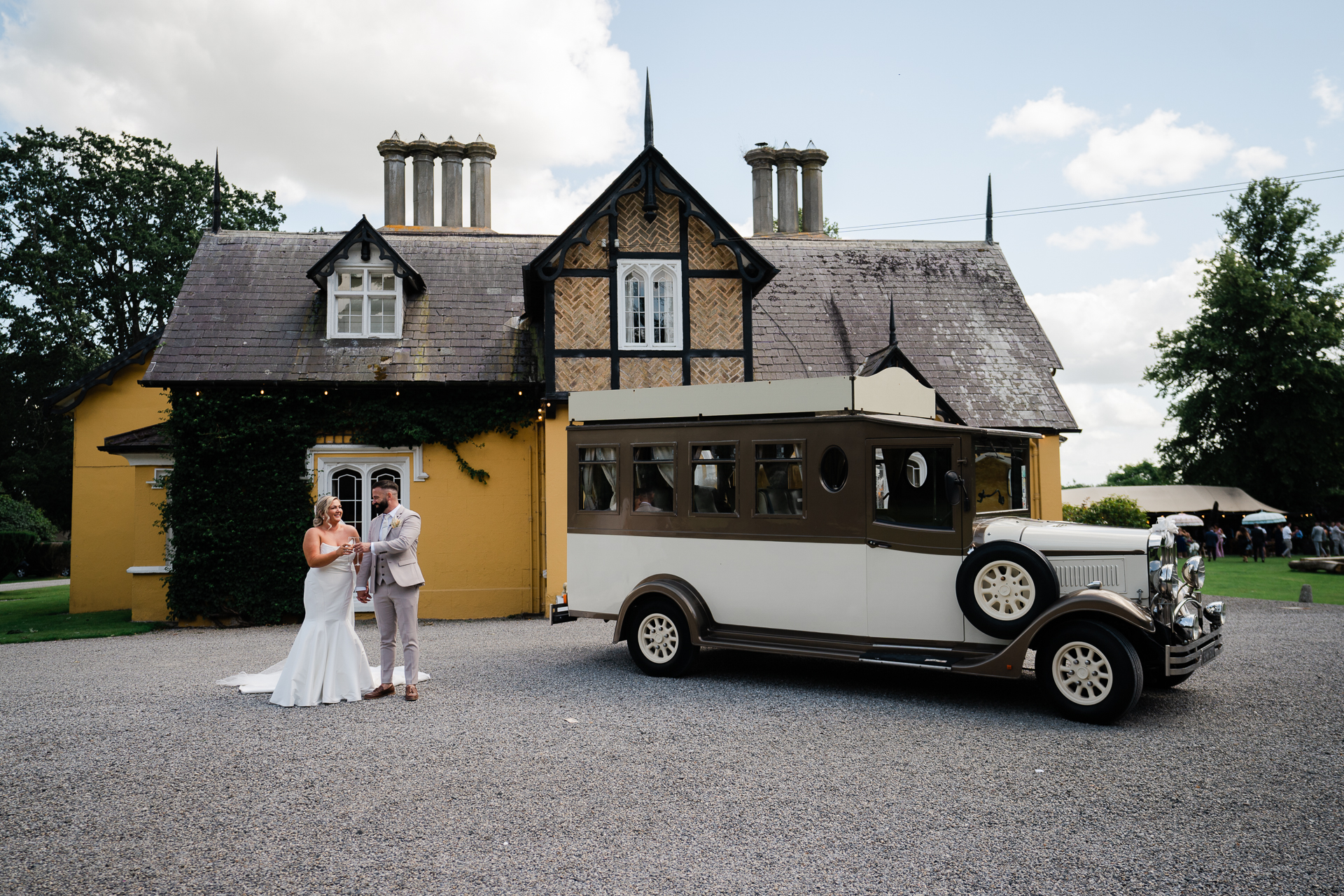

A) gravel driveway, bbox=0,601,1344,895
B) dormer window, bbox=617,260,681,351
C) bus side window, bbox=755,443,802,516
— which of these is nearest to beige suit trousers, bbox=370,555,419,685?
gravel driveway, bbox=0,601,1344,895

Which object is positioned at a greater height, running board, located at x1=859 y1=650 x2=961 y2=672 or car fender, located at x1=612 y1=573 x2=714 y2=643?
car fender, located at x1=612 y1=573 x2=714 y2=643

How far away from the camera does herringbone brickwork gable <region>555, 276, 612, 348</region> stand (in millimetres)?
14766

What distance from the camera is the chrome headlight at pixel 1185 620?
23.3 ft

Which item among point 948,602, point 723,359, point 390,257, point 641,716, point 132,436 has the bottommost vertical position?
point 641,716

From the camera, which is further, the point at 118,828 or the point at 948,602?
the point at 948,602

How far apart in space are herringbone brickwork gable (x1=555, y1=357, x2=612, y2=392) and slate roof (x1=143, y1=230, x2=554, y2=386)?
1.03 m

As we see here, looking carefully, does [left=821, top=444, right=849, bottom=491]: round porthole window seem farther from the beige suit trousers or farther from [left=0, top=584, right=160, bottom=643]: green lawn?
[left=0, top=584, right=160, bottom=643]: green lawn

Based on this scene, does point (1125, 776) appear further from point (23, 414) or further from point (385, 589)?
point (23, 414)

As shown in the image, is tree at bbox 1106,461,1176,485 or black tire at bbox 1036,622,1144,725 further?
tree at bbox 1106,461,1176,485

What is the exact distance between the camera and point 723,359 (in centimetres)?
1514

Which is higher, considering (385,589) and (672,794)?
(385,589)

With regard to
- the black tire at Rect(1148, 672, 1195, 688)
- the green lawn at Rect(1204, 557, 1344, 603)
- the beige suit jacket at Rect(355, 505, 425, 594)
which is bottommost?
the green lawn at Rect(1204, 557, 1344, 603)

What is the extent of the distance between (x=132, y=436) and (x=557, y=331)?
7652 mm

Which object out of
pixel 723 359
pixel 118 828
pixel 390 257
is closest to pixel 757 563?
pixel 118 828
